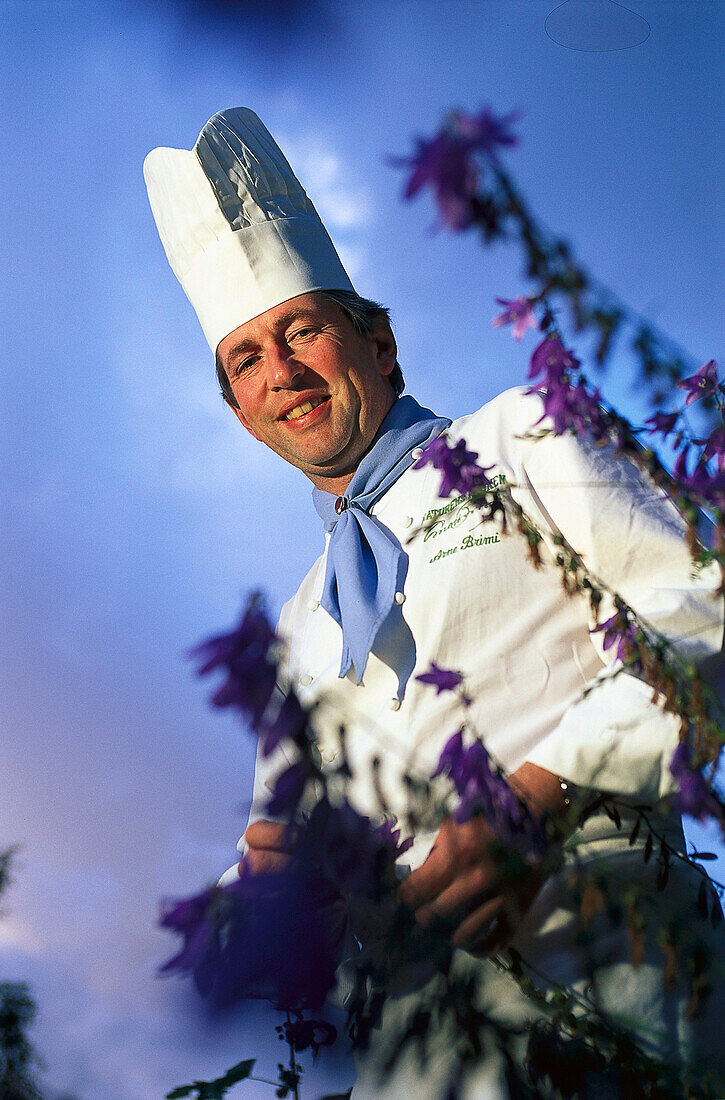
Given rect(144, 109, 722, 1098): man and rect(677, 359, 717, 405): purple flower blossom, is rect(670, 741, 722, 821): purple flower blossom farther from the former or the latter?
rect(677, 359, 717, 405): purple flower blossom

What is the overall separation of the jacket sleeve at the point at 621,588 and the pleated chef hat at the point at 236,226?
0.85 meters

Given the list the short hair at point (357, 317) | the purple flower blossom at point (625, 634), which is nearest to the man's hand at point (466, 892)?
the purple flower blossom at point (625, 634)

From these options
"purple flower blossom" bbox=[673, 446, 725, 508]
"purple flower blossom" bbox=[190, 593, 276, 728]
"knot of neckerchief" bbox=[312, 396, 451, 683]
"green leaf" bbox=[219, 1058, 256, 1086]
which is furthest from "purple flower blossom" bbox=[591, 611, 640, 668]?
"knot of neckerchief" bbox=[312, 396, 451, 683]

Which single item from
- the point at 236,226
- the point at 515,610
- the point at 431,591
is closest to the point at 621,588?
the point at 515,610

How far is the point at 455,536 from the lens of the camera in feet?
6.64

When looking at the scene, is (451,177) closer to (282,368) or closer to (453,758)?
(453,758)

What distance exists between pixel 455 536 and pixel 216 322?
1.01 metres

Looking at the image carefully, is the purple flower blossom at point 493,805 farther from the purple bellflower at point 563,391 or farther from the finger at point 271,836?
the purple bellflower at point 563,391

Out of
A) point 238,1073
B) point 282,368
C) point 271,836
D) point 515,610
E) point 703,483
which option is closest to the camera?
point 703,483

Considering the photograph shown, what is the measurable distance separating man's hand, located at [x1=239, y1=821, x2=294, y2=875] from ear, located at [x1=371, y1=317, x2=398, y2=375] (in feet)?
4.96

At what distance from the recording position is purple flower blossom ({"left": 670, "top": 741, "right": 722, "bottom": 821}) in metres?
0.96

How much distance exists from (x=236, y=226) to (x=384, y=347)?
0.49 metres

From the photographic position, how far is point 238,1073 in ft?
3.93

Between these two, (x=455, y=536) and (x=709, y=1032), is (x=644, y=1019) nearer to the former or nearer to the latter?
(x=709, y=1032)
